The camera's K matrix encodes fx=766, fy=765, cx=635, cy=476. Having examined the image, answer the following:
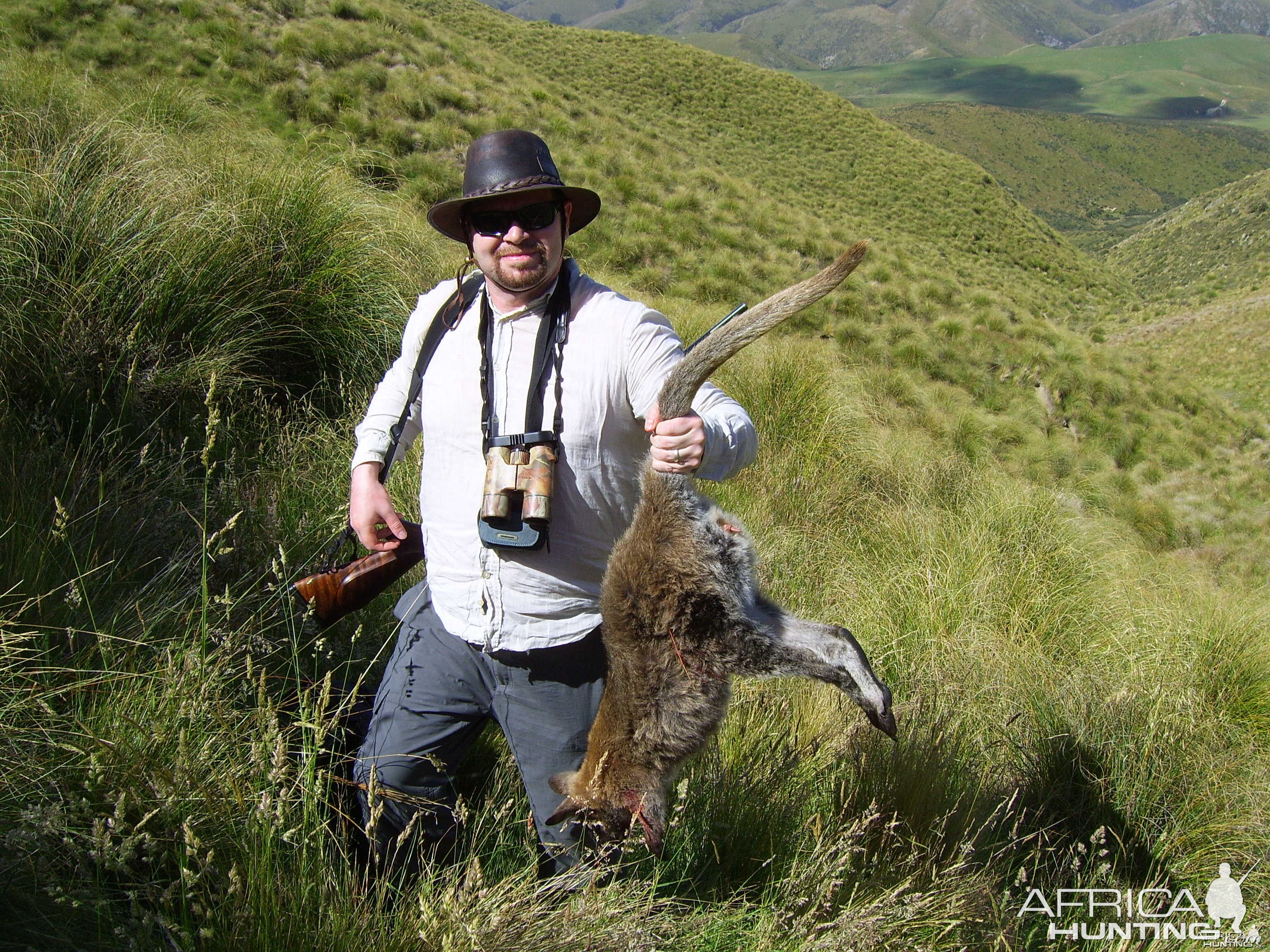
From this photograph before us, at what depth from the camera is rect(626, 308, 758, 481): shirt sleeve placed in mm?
2127

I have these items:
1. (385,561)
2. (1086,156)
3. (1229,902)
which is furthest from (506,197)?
(1086,156)

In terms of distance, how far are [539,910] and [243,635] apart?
147 cm

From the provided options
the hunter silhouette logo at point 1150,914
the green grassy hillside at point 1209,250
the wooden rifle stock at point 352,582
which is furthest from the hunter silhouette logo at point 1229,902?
the green grassy hillside at point 1209,250

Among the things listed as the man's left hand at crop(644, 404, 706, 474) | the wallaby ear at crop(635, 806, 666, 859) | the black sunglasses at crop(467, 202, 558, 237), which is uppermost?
the black sunglasses at crop(467, 202, 558, 237)

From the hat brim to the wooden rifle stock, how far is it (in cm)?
108

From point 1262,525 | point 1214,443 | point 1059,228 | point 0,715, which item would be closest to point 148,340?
point 0,715

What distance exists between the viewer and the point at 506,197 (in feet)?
8.04

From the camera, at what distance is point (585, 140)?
49.5 ft

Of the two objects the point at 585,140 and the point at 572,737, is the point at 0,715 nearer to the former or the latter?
the point at 572,737

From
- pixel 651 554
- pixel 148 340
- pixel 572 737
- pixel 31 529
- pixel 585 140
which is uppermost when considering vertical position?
pixel 585 140

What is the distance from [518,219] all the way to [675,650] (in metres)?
1.44

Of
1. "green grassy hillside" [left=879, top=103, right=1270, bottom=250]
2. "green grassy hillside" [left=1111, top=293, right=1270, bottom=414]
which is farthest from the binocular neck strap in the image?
"green grassy hillside" [left=879, top=103, right=1270, bottom=250]

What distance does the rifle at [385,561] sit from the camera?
2.64 m

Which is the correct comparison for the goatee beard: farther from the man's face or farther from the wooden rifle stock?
the wooden rifle stock
